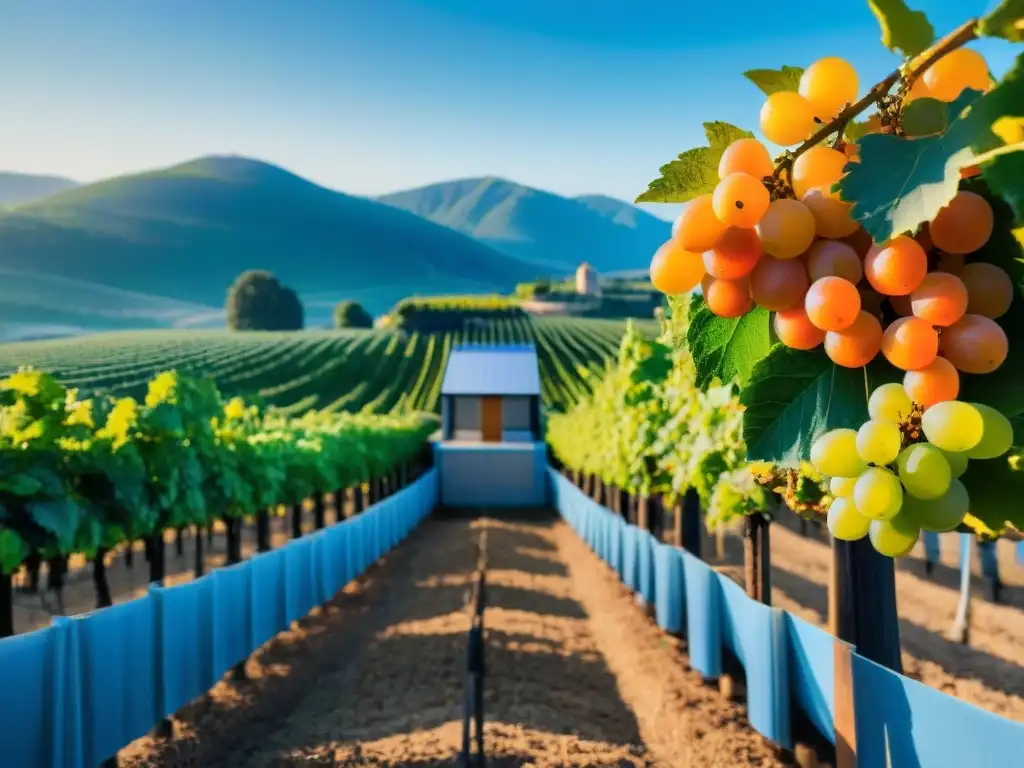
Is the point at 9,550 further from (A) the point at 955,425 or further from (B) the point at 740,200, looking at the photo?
(A) the point at 955,425

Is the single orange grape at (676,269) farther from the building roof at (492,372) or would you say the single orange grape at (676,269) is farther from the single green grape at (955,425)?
the building roof at (492,372)

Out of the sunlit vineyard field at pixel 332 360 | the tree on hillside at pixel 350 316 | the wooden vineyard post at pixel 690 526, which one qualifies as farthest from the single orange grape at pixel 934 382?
the tree on hillside at pixel 350 316

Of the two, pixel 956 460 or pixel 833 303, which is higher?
pixel 833 303

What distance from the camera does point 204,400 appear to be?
10203 millimetres

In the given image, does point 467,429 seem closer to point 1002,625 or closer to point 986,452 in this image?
point 1002,625

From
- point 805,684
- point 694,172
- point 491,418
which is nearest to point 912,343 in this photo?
point 694,172

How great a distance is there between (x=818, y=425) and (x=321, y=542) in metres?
12.1

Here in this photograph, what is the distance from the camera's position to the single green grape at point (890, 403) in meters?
1.38

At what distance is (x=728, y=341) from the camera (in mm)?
Answer: 1653

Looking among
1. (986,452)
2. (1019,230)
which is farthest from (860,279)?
(986,452)

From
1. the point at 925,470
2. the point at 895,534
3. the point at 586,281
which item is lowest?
the point at 895,534

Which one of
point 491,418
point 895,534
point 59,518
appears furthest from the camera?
point 491,418

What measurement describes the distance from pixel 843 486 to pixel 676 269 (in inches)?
23.1

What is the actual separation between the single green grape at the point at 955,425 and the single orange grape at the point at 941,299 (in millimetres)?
151
